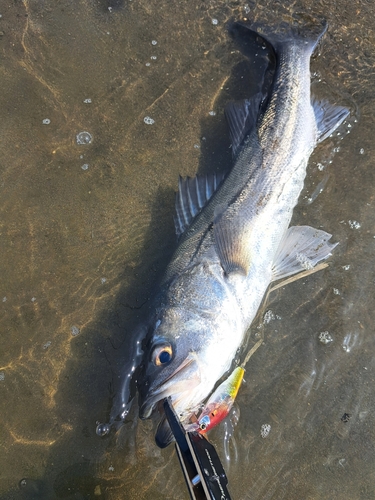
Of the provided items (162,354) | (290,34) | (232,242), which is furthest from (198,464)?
(290,34)

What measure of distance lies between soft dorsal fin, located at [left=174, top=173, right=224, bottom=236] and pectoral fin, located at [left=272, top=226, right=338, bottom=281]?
82 centimetres

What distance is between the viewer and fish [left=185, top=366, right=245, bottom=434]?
306 centimetres

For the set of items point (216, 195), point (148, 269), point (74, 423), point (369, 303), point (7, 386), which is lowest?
point (74, 423)

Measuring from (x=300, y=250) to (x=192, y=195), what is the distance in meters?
1.13

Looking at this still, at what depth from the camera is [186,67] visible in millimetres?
4590

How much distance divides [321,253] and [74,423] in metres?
2.68

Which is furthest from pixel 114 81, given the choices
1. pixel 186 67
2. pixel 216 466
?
pixel 216 466

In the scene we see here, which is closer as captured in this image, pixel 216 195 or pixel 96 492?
pixel 96 492

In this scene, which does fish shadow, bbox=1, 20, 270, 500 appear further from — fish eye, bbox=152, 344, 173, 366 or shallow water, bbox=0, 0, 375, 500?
fish eye, bbox=152, 344, 173, 366

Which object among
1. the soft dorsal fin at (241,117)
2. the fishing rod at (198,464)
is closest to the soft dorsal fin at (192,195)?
the soft dorsal fin at (241,117)

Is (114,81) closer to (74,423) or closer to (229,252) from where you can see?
(229,252)

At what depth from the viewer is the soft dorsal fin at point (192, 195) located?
12.3 feet

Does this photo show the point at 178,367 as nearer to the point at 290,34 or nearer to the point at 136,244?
the point at 136,244

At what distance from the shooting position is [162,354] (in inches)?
117
